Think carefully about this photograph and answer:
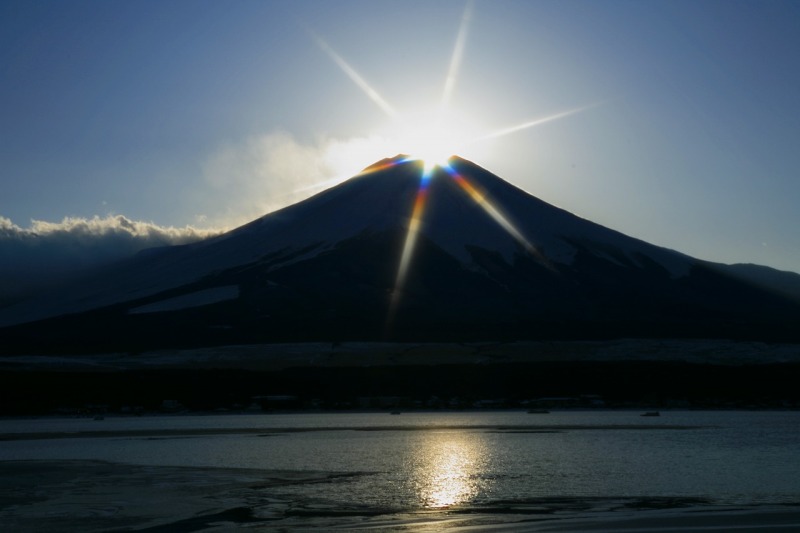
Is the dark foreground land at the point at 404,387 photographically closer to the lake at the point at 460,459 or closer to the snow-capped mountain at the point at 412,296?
the lake at the point at 460,459

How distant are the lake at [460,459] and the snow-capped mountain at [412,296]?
→ 72086mm

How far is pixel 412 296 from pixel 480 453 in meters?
122

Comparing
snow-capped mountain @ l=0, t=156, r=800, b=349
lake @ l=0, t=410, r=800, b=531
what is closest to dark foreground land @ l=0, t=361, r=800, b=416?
lake @ l=0, t=410, r=800, b=531

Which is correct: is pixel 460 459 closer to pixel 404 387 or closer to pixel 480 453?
pixel 480 453

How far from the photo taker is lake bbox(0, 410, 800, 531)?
1119 inches

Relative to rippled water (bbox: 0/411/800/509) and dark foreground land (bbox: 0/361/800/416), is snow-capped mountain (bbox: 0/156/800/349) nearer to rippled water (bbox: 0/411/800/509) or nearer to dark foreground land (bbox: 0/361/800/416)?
dark foreground land (bbox: 0/361/800/416)

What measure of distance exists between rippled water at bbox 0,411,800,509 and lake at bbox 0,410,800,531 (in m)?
0.07

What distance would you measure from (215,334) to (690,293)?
260 ft

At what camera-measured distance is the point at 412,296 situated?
168m

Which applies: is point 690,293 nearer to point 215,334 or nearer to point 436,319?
point 436,319

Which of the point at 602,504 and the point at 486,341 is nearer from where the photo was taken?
the point at 602,504

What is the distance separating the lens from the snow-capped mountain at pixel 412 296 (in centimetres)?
15000

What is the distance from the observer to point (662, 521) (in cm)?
2452

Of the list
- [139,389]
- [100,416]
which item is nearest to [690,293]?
[139,389]
